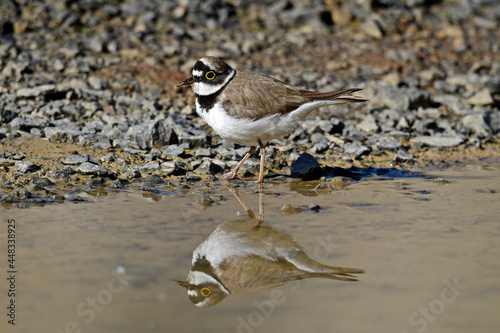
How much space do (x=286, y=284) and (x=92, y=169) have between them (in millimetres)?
3753

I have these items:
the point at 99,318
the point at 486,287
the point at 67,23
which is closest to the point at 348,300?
the point at 486,287

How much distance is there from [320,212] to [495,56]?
10426mm

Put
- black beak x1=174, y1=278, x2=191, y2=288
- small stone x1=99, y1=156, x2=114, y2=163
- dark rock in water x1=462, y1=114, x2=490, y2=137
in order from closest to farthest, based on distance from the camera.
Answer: black beak x1=174, y1=278, x2=191, y2=288 < small stone x1=99, y1=156, x2=114, y2=163 < dark rock in water x1=462, y1=114, x2=490, y2=137

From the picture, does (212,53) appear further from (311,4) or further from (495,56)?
(495,56)

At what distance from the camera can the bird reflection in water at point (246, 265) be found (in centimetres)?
469

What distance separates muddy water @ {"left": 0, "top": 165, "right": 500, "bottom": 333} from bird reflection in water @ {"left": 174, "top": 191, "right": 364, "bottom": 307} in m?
0.09

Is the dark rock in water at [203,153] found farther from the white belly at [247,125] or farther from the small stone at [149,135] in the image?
the white belly at [247,125]

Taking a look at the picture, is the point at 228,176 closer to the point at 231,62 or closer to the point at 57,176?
the point at 57,176

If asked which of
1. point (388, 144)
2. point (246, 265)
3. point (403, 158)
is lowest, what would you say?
point (246, 265)

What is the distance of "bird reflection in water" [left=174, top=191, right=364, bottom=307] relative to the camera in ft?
15.4

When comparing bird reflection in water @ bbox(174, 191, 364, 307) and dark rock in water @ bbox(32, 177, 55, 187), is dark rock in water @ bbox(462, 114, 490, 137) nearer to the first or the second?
bird reflection in water @ bbox(174, 191, 364, 307)

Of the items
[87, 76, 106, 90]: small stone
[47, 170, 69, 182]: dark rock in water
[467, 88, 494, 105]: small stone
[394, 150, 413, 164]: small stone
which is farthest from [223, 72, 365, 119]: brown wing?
[467, 88, 494, 105]: small stone

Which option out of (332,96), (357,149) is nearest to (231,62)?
(357,149)

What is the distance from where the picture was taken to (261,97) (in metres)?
7.64
